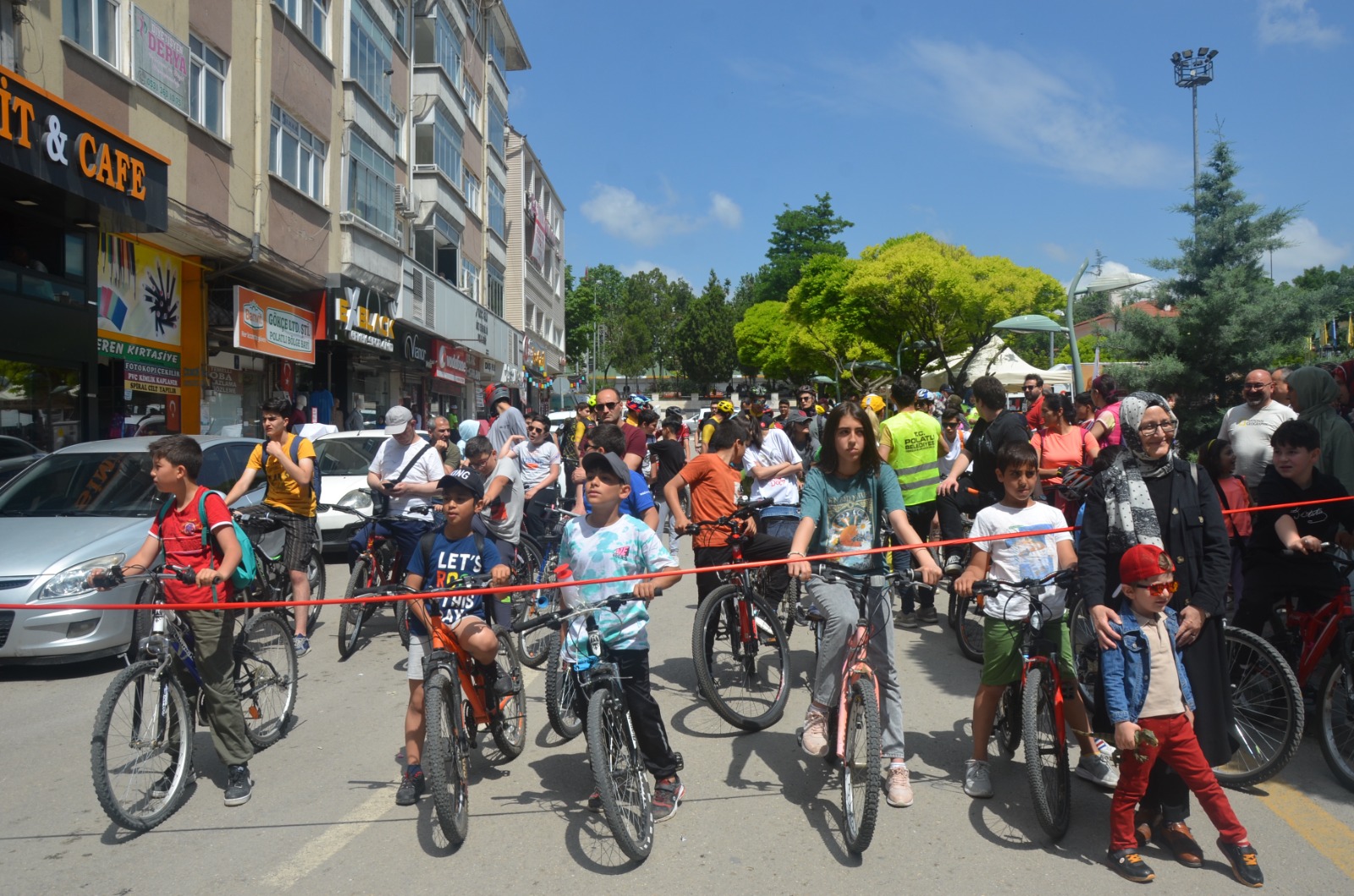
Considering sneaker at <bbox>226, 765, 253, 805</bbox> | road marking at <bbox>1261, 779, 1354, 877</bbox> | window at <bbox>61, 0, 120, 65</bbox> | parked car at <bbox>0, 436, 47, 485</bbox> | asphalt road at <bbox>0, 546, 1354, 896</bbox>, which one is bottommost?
asphalt road at <bbox>0, 546, 1354, 896</bbox>

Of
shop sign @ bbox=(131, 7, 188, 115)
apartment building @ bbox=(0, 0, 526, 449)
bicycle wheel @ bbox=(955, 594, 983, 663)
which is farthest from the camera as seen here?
shop sign @ bbox=(131, 7, 188, 115)

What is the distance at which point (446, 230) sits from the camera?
96.4 ft

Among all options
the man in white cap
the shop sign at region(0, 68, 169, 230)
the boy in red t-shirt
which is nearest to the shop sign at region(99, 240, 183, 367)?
the shop sign at region(0, 68, 169, 230)

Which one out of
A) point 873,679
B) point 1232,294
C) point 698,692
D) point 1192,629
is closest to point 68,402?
point 698,692

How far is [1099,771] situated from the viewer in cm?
464

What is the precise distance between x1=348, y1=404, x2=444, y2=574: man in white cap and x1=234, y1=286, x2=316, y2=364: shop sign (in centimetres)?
954

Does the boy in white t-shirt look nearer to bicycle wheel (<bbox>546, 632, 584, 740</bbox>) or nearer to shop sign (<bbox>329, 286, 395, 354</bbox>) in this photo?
bicycle wheel (<bbox>546, 632, 584, 740</bbox>)

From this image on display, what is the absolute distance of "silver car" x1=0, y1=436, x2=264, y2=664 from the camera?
21.6 ft

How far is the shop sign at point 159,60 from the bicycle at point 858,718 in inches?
527

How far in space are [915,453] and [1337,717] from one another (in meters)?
3.62

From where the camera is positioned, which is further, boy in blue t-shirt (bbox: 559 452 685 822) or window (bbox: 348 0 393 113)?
window (bbox: 348 0 393 113)

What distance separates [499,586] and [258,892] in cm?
151

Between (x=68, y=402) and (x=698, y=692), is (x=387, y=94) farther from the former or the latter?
(x=698, y=692)

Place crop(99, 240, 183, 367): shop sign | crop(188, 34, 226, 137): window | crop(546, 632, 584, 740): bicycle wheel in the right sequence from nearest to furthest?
crop(546, 632, 584, 740): bicycle wheel, crop(99, 240, 183, 367): shop sign, crop(188, 34, 226, 137): window
